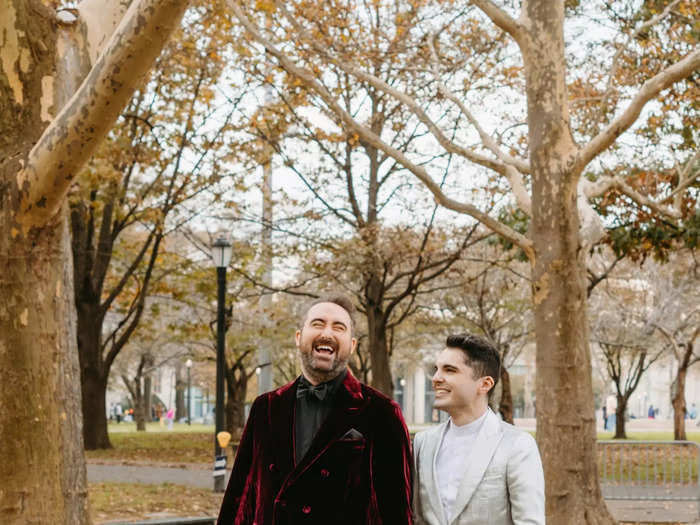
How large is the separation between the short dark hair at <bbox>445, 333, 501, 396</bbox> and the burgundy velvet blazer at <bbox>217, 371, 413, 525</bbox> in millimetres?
470

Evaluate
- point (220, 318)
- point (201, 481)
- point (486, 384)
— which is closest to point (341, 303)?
point (486, 384)

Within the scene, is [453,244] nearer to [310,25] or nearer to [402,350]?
[310,25]

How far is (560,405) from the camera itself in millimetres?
9703

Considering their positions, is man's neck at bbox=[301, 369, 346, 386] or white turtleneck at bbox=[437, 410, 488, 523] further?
man's neck at bbox=[301, 369, 346, 386]

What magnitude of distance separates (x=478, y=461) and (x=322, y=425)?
0.72 metres

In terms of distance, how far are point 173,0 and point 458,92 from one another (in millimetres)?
13512

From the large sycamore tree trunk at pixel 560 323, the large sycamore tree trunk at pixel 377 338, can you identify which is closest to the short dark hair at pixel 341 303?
the large sycamore tree trunk at pixel 560 323

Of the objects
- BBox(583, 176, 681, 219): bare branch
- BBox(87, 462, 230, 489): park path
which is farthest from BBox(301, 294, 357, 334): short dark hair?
BBox(87, 462, 230, 489): park path

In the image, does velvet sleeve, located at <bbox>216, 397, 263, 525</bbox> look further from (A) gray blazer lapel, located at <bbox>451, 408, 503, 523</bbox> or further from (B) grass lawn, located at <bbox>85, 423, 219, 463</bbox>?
(B) grass lawn, located at <bbox>85, 423, 219, 463</bbox>

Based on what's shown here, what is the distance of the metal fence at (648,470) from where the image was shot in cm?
1262

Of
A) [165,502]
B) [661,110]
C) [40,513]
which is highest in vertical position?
[661,110]

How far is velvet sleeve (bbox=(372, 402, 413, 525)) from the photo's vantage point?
140 inches

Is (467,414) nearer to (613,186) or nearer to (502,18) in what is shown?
(502,18)

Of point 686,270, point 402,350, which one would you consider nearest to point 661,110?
point 686,270
